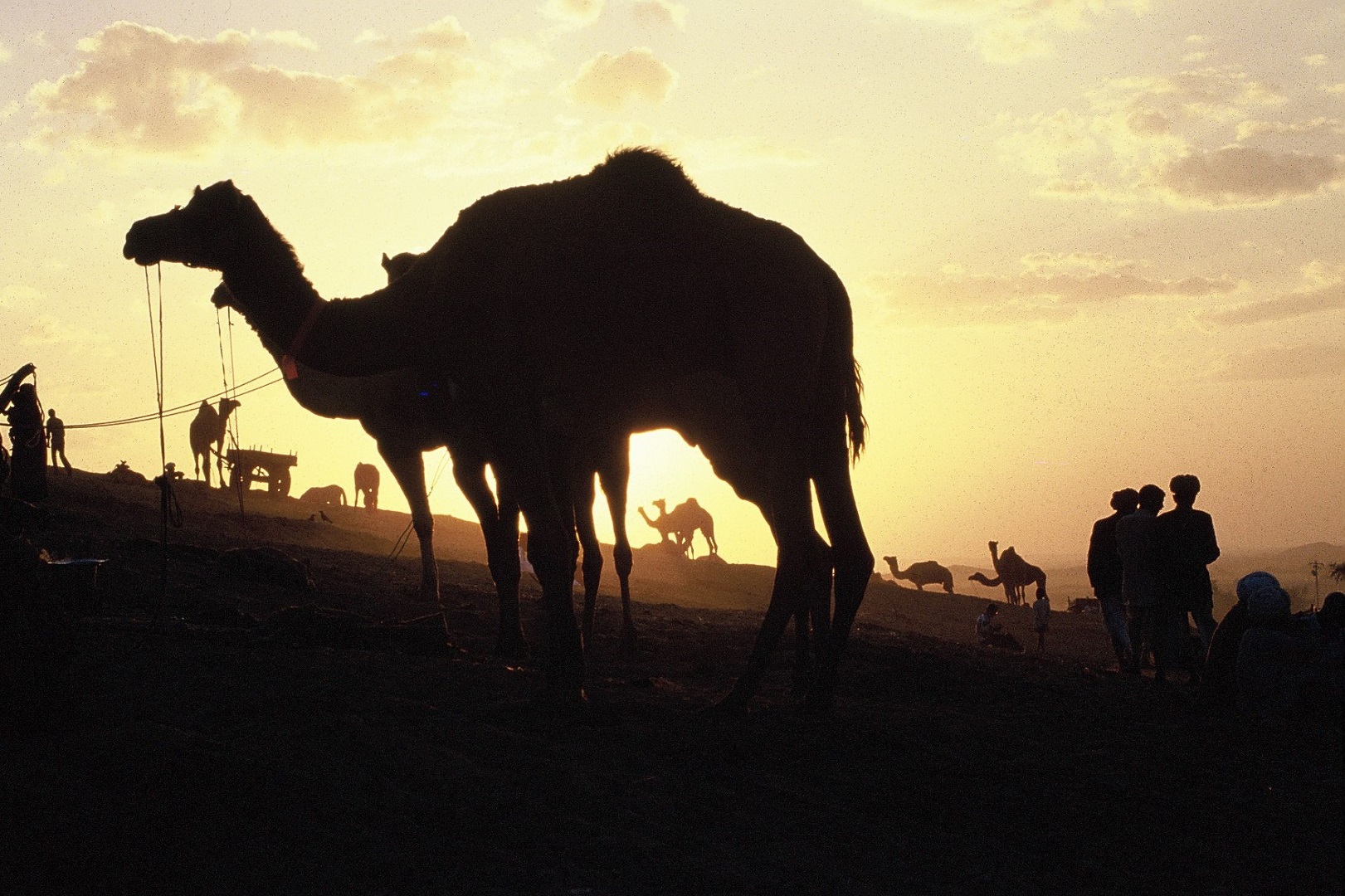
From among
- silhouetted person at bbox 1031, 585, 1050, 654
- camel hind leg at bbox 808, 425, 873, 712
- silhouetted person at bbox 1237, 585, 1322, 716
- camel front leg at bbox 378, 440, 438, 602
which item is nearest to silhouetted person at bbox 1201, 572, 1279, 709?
silhouetted person at bbox 1237, 585, 1322, 716

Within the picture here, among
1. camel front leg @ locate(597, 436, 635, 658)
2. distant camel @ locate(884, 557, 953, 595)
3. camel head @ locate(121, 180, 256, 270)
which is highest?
camel head @ locate(121, 180, 256, 270)

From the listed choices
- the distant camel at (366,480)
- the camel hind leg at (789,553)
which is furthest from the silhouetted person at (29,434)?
the distant camel at (366,480)

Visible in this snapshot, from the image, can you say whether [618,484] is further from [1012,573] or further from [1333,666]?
[1012,573]

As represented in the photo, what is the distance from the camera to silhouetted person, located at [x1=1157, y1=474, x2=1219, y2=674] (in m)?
13.0

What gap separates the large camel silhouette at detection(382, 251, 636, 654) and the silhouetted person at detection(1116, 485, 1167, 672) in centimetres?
491

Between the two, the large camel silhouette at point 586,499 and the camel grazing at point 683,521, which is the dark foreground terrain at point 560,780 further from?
the camel grazing at point 683,521

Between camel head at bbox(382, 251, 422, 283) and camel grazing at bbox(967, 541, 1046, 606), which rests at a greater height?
camel head at bbox(382, 251, 422, 283)

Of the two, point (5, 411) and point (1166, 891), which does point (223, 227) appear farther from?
point (1166, 891)

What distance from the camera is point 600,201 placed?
823cm

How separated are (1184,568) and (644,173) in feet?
24.3

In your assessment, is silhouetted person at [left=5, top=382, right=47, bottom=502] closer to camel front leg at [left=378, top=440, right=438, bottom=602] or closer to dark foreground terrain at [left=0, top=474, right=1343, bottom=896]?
dark foreground terrain at [left=0, top=474, right=1343, bottom=896]

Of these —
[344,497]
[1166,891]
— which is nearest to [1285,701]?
[1166,891]

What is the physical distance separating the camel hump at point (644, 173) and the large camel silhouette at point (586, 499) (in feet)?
8.33

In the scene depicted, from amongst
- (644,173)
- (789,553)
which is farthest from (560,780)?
(644,173)
